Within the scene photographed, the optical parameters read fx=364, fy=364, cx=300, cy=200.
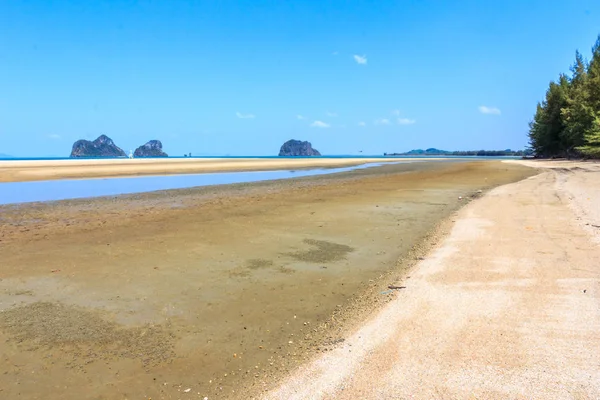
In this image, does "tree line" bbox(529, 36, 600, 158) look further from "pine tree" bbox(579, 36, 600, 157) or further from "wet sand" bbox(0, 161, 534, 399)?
"wet sand" bbox(0, 161, 534, 399)

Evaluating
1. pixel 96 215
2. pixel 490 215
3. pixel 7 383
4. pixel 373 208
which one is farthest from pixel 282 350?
pixel 96 215

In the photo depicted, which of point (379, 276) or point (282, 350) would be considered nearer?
point (282, 350)

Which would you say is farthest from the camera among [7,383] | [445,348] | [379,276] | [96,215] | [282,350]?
[96,215]

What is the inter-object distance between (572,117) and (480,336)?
63.3 metres

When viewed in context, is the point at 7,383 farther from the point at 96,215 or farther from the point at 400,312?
the point at 96,215

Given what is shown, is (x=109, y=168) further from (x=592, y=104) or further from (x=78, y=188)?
(x=592, y=104)

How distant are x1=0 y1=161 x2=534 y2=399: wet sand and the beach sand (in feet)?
1.60

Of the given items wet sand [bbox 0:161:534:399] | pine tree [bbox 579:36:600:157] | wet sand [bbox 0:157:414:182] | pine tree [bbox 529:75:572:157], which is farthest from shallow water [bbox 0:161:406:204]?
pine tree [bbox 529:75:572:157]

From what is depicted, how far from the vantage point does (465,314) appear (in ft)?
15.9

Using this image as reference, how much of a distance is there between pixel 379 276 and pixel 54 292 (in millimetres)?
5726

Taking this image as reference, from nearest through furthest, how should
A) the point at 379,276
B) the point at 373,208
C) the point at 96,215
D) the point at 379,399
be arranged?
the point at 379,399, the point at 379,276, the point at 96,215, the point at 373,208

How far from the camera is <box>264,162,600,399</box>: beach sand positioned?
3338 mm

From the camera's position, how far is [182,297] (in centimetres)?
598

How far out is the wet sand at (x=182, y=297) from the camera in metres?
3.91
